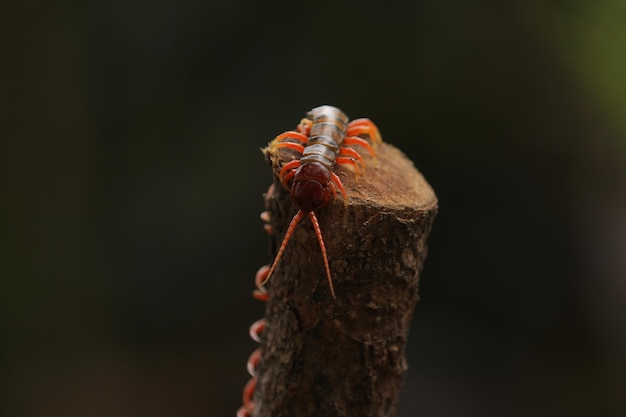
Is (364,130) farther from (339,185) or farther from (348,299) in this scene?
(348,299)

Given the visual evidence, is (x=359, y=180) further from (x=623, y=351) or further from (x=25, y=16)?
(x=623, y=351)

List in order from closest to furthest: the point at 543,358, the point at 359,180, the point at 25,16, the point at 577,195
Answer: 1. the point at 359,180
2. the point at 25,16
3. the point at 577,195
4. the point at 543,358

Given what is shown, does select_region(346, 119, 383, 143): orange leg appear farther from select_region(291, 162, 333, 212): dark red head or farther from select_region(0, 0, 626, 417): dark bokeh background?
select_region(0, 0, 626, 417): dark bokeh background

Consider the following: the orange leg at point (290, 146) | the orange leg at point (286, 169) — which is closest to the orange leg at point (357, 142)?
the orange leg at point (290, 146)

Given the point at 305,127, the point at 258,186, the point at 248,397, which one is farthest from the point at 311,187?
the point at 258,186

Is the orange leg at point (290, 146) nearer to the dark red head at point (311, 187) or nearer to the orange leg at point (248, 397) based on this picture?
the dark red head at point (311, 187)

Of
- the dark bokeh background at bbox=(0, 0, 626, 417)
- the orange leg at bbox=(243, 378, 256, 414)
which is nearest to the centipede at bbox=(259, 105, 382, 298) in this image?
the orange leg at bbox=(243, 378, 256, 414)

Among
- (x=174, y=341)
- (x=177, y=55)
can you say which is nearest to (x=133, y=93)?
(x=177, y=55)
